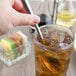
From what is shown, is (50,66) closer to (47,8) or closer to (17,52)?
(17,52)

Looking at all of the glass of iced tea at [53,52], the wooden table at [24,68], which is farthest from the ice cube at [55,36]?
the wooden table at [24,68]

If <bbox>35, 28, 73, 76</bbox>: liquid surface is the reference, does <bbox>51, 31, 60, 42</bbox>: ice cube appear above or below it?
above

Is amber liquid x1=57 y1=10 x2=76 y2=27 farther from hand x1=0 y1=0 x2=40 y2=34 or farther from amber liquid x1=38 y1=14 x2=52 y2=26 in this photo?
hand x1=0 y1=0 x2=40 y2=34

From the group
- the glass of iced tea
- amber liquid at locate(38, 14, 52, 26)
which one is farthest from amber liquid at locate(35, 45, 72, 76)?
amber liquid at locate(38, 14, 52, 26)

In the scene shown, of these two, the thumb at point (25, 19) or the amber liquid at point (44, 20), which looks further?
the amber liquid at point (44, 20)

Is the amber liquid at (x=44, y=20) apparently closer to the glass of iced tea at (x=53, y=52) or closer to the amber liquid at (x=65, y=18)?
the amber liquid at (x=65, y=18)

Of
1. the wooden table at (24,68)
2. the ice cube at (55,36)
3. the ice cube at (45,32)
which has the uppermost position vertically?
the ice cube at (45,32)

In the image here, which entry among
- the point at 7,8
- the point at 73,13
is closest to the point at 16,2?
the point at 7,8

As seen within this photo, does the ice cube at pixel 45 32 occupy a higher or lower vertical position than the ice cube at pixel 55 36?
higher

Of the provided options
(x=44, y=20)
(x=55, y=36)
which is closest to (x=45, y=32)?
(x=55, y=36)
